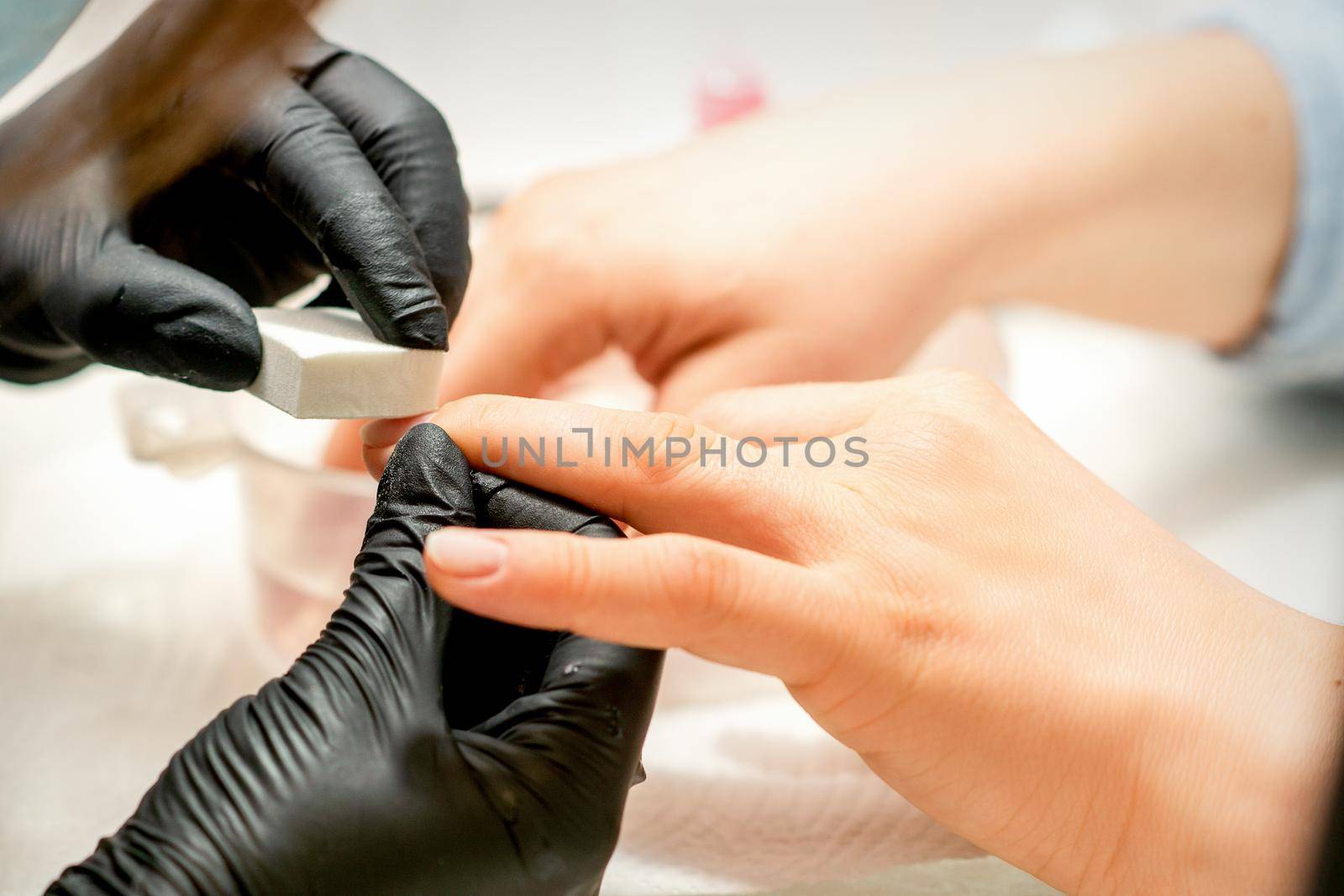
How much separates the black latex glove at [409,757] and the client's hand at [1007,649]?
0.04 meters

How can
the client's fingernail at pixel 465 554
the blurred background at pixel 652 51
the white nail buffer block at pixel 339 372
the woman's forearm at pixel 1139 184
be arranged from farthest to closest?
the blurred background at pixel 652 51, the woman's forearm at pixel 1139 184, the white nail buffer block at pixel 339 372, the client's fingernail at pixel 465 554

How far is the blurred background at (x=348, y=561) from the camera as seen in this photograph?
524 millimetres

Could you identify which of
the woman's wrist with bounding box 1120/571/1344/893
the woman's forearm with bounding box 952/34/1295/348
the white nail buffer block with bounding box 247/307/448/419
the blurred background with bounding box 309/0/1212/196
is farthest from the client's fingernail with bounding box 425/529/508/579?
the blurred background with bounding box 309/0/1212/196

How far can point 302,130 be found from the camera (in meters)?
0.51

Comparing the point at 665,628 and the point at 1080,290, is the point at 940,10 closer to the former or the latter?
the point at 1080,290

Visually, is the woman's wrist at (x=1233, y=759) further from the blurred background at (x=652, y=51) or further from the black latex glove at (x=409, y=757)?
the blurred background at (x=652, y=51)

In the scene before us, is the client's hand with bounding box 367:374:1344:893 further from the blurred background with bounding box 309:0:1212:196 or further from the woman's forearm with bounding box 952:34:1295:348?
the blurred background with bounding box 309:0:1212:196

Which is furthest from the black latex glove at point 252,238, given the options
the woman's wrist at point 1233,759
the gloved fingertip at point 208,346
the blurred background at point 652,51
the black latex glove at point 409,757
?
the blurred background at point 652,51

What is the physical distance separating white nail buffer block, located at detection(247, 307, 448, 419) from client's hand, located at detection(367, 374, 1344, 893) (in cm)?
4

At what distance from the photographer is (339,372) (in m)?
0.45

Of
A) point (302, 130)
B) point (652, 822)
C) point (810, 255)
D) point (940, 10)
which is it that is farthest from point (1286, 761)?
point (940, 10)

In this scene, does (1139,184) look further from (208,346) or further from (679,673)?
(208,346)

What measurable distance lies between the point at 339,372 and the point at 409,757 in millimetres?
175

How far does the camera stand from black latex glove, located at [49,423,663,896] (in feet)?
1.16
